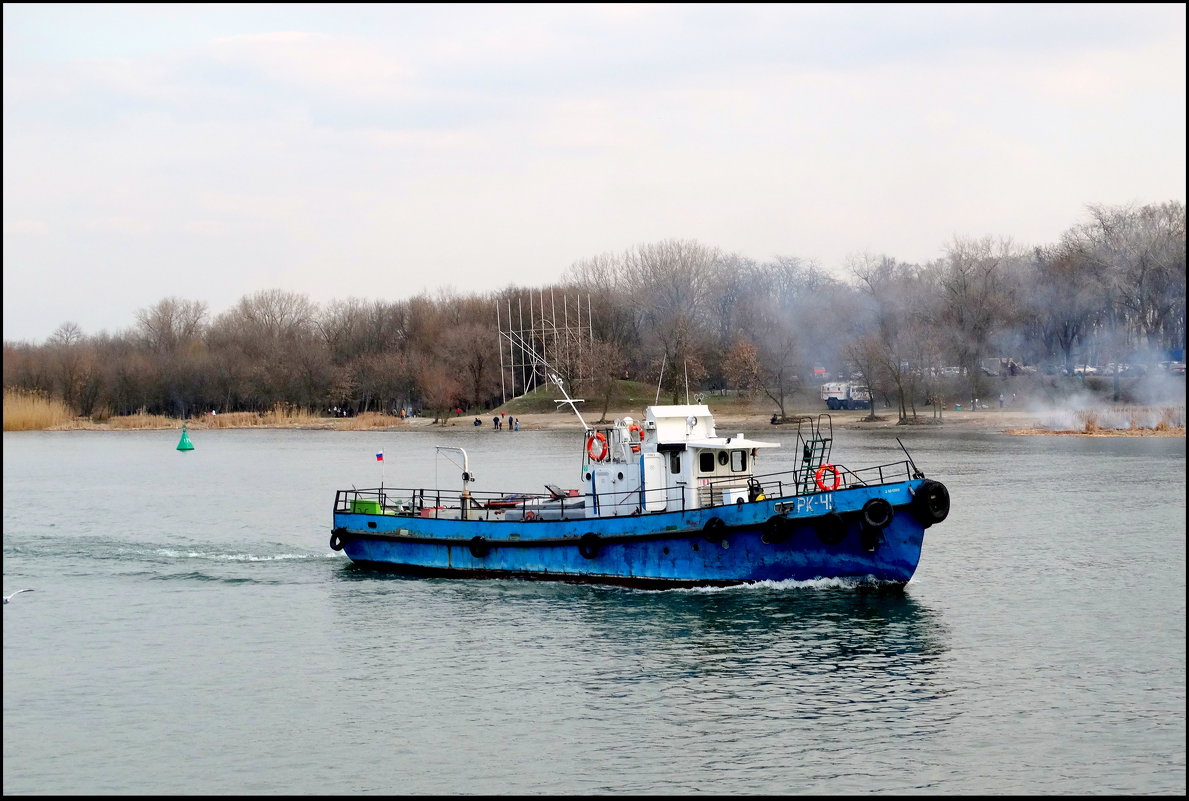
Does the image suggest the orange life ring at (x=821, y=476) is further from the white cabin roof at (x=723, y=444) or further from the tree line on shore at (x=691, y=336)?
the tree line on shore at (x=691, y=336)

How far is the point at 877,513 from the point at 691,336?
71.9m

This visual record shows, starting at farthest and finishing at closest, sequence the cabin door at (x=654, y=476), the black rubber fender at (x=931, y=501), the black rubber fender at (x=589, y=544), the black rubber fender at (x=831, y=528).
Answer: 1. the cabin door at (x=654, y=476)
2. the black rubber fender at (x=589, y=544)
3. the black rubber fender at (x=831, y=528)
4. the black rubber fender at (x=931, y=501)

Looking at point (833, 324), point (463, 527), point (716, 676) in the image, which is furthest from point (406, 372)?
point (716, 676)

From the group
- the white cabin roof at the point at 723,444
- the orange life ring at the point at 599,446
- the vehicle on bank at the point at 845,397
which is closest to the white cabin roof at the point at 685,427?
the white cabin roof at the point at 723,444

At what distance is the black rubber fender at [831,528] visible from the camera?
30.5m

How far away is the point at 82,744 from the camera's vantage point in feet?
72.8

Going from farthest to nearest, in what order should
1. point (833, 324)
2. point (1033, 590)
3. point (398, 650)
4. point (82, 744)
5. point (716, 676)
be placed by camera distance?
point (833, 324) → point (1033, 590) → point (398, 650) → point (716, 676) → point (82, 744)

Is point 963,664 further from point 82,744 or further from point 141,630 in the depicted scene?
point 141,630

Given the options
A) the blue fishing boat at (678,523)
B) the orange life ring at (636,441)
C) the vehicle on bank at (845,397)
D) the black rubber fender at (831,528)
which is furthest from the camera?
the vehicle on bank at (845,397)

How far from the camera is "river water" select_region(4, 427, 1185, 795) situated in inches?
810

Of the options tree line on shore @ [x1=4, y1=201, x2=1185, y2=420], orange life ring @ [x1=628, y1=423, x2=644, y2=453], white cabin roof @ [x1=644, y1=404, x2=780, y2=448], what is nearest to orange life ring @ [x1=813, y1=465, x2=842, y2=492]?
white cabin roof @ [x1=644, y1=404, x2=780, y2=448]

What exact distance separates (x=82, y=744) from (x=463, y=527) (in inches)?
550

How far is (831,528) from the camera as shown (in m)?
30.7

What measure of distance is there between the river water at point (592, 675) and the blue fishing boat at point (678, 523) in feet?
2.34
